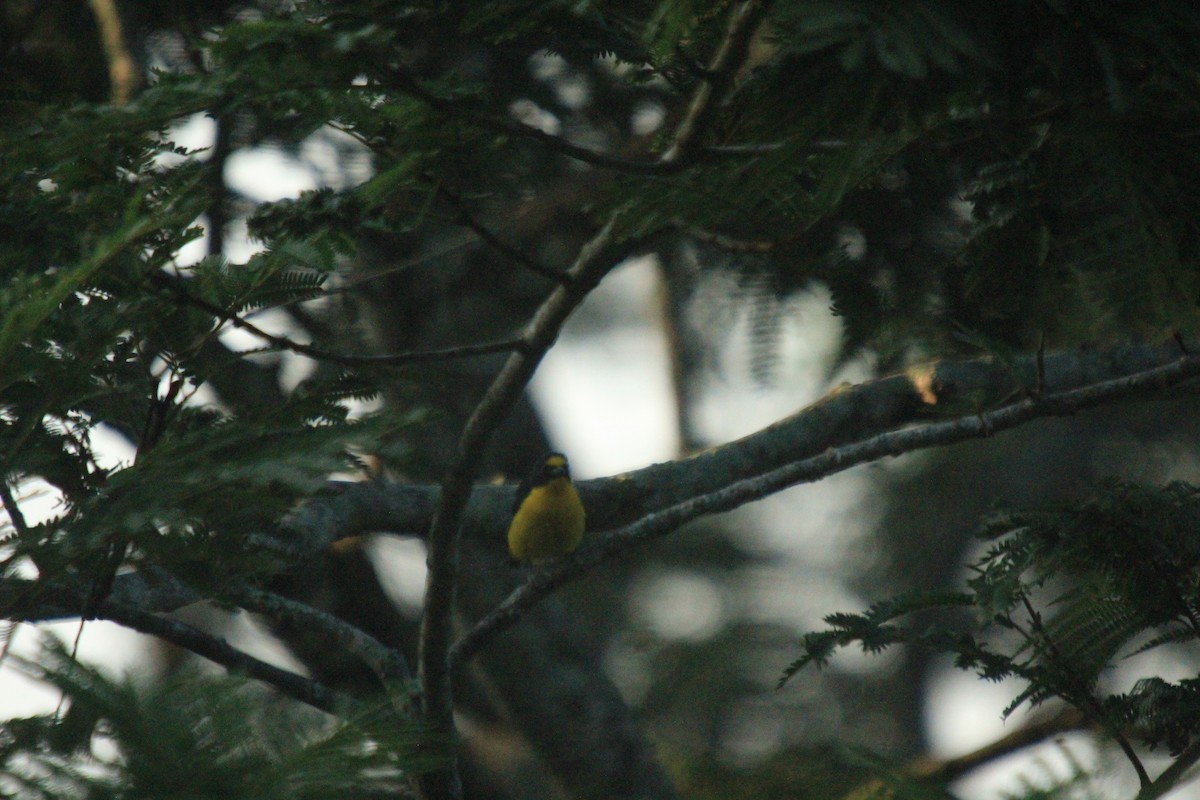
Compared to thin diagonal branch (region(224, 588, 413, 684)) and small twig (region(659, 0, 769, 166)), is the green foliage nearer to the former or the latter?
small twig (region(659, 0, 769, 166))

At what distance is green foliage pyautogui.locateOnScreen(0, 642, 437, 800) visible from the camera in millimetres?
1304

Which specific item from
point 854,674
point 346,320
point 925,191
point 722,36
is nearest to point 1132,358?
point 925,191

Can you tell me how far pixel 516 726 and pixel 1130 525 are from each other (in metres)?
4.06

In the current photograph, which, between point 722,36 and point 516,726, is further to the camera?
point 516,726

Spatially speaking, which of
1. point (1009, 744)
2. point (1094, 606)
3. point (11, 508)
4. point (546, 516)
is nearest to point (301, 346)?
point (11, 508)

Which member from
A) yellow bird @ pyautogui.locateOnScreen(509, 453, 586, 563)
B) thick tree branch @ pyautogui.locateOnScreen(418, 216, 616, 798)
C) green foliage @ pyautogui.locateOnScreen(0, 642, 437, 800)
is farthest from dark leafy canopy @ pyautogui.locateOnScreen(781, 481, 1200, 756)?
yellow bird @ pyautogui.locateOnScreen(509, 453, 586, 563)

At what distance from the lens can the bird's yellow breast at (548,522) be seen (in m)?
5.45

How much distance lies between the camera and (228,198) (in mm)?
5078

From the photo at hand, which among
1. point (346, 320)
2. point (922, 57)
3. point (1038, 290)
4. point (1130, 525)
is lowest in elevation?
point (1130, 525)

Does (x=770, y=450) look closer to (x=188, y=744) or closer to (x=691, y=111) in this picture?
(x=691, y=111)

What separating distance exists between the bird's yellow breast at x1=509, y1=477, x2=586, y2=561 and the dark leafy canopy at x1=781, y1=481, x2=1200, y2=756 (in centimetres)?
271

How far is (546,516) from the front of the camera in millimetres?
5551

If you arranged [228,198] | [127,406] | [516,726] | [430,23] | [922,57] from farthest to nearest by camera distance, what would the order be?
[516,726], [228,198], [127,406], [430,23], [922,57]

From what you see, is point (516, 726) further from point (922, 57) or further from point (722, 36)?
point (922, 57)
